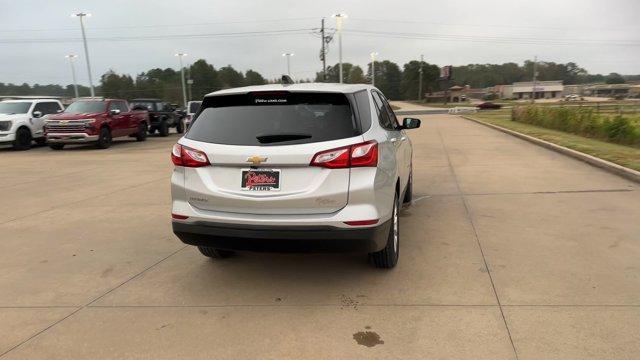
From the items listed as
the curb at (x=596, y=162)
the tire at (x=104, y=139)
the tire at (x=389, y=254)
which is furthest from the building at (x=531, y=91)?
the tire at (x=389, y=254)

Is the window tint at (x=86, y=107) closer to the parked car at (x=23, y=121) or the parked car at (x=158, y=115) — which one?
the parked car at (x=23, y=121)

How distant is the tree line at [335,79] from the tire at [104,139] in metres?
41.4

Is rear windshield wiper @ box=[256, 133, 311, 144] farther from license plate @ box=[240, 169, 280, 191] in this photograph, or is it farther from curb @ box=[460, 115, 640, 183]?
curb @ box=[460, 115, 640, 183]

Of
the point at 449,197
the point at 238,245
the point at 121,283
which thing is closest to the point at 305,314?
the point at 238,245

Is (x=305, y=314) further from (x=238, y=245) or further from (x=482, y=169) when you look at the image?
(x=482, y=169)

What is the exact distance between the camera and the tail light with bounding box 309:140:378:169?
149 inches

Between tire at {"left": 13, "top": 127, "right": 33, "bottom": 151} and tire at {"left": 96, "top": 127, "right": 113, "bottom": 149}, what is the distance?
2.66m

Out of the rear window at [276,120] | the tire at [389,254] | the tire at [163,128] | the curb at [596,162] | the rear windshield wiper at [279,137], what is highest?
the rear window at [276,120]

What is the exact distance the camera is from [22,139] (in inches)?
734

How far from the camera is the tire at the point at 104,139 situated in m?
18.3

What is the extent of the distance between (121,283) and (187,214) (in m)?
1.10

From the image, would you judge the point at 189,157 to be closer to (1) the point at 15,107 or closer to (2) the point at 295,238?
(2) the point at 295,238

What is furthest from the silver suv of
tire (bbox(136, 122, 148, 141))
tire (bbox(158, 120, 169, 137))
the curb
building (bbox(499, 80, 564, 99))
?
building (bbox(499, 80, 564, 99))

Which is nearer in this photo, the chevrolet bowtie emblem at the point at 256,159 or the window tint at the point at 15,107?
the chevrolet bowtie emblem at the point at 256,159
